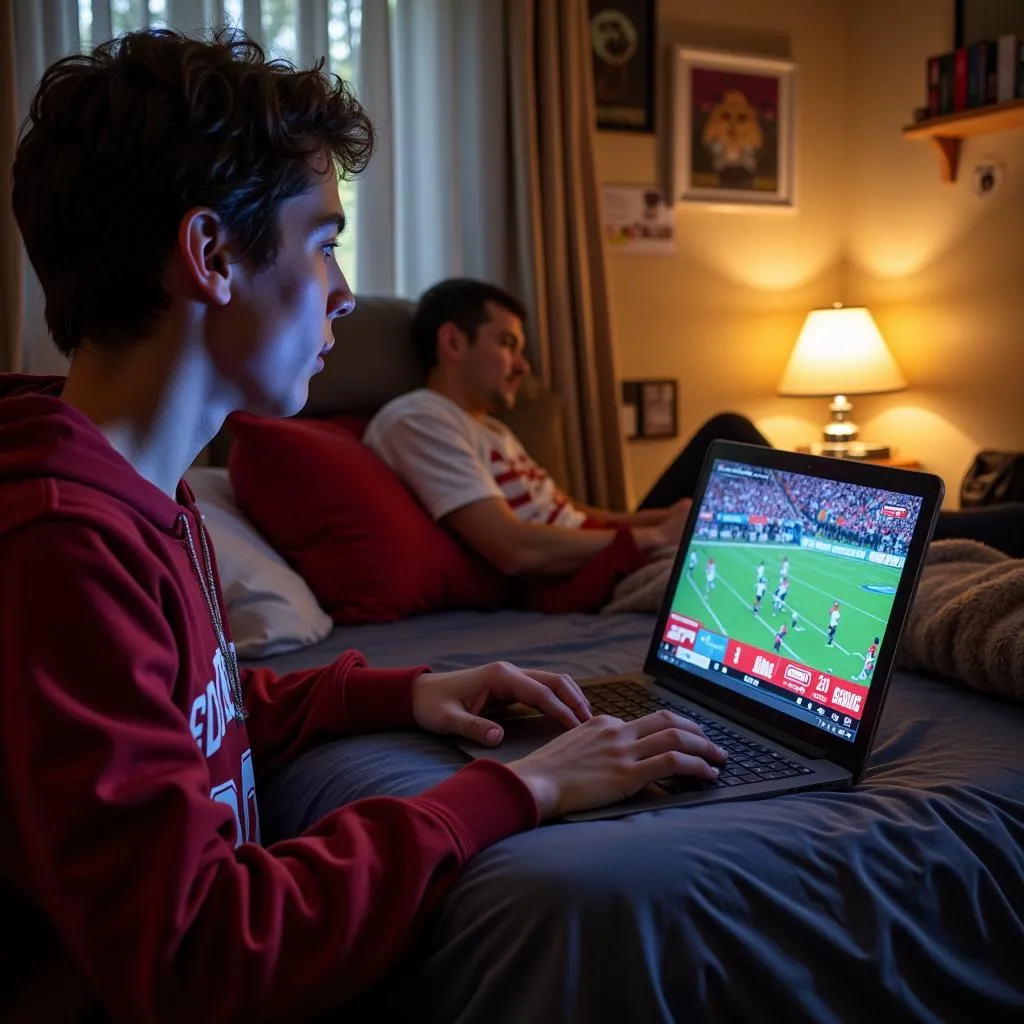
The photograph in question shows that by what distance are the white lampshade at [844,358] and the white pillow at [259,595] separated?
81.6 inches

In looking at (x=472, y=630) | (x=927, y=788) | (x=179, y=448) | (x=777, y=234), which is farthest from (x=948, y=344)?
(x=179, y=448)

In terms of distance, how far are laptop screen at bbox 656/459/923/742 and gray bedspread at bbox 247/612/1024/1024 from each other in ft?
0.35

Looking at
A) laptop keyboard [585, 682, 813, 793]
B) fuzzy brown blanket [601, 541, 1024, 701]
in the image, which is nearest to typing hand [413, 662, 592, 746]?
laptop keyboard [585, 682, 813, 793]

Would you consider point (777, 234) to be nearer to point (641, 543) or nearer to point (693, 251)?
point (693, 251)

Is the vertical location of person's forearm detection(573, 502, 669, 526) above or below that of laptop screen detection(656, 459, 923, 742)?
below

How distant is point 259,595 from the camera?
167 cm

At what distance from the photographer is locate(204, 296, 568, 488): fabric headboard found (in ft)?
7.55

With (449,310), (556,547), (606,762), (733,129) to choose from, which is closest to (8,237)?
(449,310)

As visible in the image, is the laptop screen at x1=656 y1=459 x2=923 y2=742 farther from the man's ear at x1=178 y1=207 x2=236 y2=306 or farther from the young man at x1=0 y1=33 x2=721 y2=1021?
the man's ear at x1=178 y1=207 x2=236 y2=306

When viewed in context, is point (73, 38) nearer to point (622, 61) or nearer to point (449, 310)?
point (449, 310)

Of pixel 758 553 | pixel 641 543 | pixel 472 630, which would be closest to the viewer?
pixel 758 553

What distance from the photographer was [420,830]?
774 mm

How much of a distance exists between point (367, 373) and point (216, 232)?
5.15 ft

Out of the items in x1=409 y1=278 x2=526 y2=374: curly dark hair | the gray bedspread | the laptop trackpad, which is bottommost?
the gray bedspread
